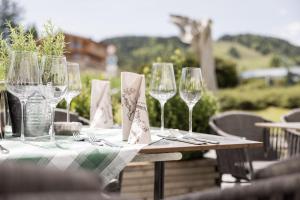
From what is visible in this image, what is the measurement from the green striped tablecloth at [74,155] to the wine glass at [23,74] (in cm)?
19

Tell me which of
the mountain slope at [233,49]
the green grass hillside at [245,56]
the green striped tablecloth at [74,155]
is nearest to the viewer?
the green striped tablecloth at [74,155]

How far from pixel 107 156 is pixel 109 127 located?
0.78 metres

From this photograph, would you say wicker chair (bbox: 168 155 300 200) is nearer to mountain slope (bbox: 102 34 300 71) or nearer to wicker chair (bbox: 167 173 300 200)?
wicker chair (bbox: 167 173 300 200)

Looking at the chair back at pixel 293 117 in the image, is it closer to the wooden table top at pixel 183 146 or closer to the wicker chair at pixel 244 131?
the wicker chair at pixel 244 131

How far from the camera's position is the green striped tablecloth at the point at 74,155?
1.50 metres

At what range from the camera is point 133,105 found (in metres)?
1.93

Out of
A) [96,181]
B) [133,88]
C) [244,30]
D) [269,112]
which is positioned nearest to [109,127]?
[133,88]

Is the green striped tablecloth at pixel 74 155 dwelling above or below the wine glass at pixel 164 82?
below

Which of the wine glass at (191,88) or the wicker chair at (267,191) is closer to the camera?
the wicker chair at (267,191)

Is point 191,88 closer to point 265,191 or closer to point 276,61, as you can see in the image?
point 265,191

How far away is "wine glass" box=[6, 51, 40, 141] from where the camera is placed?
66.6 inches

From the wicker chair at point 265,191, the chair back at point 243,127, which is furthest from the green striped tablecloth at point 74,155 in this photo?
the chair back at point 243,127

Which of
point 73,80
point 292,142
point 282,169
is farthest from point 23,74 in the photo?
point 292,142

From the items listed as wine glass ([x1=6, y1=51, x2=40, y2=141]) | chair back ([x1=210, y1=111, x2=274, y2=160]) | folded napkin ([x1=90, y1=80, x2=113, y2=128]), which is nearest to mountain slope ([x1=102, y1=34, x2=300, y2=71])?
chair back ([x1=210, y1=111, x2=274, y2=160])
